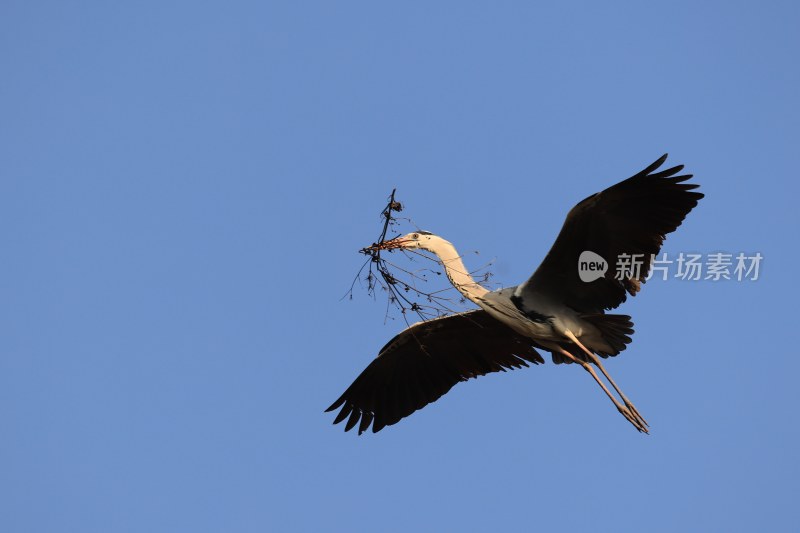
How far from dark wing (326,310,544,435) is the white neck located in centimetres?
102

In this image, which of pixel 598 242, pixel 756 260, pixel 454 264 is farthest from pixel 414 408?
pixel 756 260

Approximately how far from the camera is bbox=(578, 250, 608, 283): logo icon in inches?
456

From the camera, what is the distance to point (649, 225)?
11344 mm

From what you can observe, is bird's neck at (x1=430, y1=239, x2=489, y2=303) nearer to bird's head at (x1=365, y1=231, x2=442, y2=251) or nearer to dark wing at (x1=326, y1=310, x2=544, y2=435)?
bird's head at (x1=365, y1=231, x2=442, y2=251)

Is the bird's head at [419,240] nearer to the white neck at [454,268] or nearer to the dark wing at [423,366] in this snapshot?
the white neck at [454,268]

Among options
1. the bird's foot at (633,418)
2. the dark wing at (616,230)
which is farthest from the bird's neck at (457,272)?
the bird's foot at (633,418)

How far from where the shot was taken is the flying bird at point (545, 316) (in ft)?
36.9

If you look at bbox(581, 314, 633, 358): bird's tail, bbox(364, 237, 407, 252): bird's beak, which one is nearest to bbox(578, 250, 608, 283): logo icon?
bbox(581, 314, 633, 358): bird's tail

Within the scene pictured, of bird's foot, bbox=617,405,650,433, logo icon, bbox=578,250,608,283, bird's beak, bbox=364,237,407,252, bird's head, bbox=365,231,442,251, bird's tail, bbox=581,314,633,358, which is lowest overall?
bird's foot, bbox=617,405,650,433

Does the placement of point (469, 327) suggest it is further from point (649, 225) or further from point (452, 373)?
point (649, 225)

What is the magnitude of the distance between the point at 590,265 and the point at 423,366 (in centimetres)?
264

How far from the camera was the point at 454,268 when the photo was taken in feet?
39.3

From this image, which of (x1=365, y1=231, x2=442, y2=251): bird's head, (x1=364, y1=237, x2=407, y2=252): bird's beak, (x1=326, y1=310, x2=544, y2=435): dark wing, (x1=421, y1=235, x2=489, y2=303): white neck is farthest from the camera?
(x1=326, y1=310, x2=544, y2=435): dark wing

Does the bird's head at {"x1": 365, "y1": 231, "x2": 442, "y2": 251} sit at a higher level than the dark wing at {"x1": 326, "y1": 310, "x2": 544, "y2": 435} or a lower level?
higher
